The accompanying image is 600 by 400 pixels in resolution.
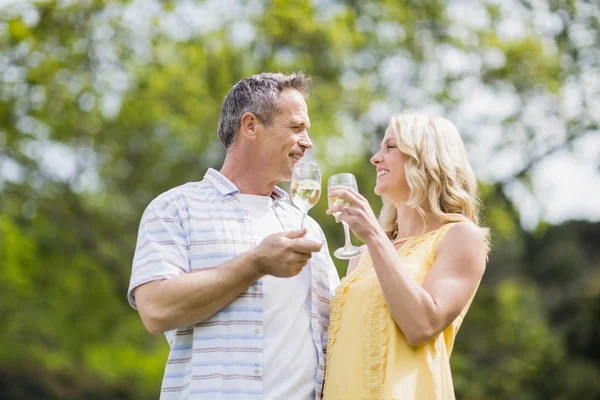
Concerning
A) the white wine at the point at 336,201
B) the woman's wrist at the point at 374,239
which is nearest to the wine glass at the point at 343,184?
the white wine at the point at 336,201

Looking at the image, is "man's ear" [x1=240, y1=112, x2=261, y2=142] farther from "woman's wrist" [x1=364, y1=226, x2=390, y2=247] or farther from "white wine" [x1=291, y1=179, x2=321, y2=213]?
"woman's wrist" [x1=364, y1=226, x2=390, y2=247]

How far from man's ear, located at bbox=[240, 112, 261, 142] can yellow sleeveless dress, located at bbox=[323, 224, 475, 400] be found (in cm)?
89

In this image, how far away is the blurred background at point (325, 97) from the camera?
15008mm

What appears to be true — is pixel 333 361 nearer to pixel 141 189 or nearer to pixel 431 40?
pixel 431 40

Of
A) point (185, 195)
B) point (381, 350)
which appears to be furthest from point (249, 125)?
point (381, 350)

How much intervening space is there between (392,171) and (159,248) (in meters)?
1.14

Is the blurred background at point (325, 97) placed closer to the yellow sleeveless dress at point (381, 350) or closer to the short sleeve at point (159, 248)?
the yellow sleeveless dress at point (381, 350)

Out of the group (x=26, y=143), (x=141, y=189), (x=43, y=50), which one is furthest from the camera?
(x=141, y=189)

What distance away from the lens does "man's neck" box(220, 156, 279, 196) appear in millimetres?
4039

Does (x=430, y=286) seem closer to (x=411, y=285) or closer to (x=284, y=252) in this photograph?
(x=411, y=285)

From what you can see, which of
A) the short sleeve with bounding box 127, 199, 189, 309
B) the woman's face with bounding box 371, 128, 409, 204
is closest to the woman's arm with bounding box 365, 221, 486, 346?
the woman's face with bounding box 371, 128, 409, 204

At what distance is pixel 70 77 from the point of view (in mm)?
14961

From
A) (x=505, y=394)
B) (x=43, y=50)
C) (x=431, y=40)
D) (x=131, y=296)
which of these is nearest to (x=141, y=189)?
(x=43, y=50)

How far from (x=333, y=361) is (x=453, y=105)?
1282 centimetres
